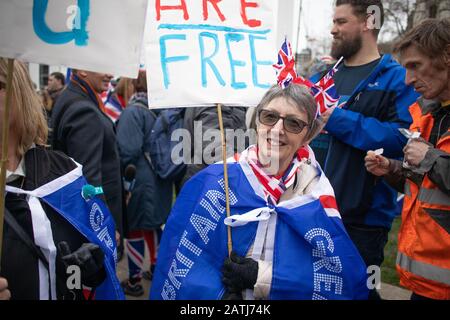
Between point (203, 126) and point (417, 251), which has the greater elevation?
point (203, 126)

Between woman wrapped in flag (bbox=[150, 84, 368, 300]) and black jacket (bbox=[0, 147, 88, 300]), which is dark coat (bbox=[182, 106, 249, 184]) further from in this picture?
black jacket (bbox=[0, 147, 88, 300])

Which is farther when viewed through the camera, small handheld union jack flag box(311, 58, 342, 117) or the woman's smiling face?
small handheld union jack flag box(311, 58, 342, 117)

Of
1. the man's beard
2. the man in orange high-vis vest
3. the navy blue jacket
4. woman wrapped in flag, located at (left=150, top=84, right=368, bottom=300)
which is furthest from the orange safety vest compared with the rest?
the man's beard

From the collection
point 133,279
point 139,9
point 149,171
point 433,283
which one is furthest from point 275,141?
point 133,279

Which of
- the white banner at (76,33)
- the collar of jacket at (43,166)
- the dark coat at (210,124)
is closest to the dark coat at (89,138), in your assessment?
the dark coat at (210,124)

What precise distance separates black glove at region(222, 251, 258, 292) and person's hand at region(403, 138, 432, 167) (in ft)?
2.89

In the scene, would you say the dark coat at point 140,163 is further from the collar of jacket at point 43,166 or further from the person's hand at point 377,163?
the person's hand at point 377,163

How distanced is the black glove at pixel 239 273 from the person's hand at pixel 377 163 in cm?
92

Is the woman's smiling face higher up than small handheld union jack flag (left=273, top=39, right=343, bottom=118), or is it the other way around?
small handheld union jack flag (left=273, top=39, right=343, bottom=118)

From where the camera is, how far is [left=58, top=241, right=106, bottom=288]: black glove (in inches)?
68.1

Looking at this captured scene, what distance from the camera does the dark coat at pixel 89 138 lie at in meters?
2.78

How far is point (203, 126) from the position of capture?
10.6ft
